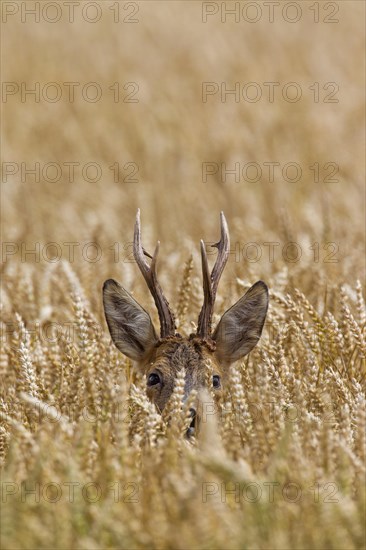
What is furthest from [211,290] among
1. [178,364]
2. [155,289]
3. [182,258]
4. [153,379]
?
[182,258]

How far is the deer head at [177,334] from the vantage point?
20.4ft

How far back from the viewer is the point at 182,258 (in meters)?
8.83

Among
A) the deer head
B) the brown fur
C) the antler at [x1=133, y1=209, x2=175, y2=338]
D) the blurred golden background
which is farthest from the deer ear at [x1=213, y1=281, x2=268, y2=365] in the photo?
the blurred golden background

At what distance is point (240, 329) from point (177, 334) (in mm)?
395

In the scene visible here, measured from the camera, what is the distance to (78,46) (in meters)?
19.5

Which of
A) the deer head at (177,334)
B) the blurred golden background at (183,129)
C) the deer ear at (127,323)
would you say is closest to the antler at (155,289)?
the deer head at (177,334)

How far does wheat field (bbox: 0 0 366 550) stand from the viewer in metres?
3.97

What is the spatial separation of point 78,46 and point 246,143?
22.0 ft

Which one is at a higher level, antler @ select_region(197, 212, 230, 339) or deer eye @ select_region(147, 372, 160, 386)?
antler @ select_region(197, 212, 230, 339)

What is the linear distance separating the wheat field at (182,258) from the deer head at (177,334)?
0.55ft

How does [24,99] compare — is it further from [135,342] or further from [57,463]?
[57,463]

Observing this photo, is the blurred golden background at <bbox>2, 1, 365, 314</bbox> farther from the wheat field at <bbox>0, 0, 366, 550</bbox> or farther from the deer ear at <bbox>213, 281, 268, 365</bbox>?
the deer ear at <bbox>213, 281, 268, 365</bbox>

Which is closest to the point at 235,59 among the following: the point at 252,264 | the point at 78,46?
the point at 78,46

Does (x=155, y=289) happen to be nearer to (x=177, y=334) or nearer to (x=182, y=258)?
(x=177, y=334)
